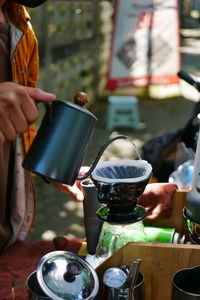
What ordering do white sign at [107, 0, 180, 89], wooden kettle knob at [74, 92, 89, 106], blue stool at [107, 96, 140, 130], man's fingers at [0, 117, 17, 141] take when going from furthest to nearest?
1. white sign at [107, 0, 180, 89]
2. blue stool at [107, 96, 140, 130]
3. wooden kettle knob at [74, 92, 89, 106]
4. man's fingers at [0, 117, 17, 141]

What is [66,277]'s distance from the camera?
49.9 inches

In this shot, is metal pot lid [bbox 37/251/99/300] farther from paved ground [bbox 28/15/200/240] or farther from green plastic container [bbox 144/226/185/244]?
paved ground [bbox 28/15/200/240]

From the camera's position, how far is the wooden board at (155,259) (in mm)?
1378

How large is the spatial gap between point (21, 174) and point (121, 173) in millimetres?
689

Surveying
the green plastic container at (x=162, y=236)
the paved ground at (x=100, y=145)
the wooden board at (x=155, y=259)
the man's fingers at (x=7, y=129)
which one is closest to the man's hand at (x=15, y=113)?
the man's fingers at (x=7, y=129)

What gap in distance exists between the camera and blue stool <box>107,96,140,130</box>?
672 cm

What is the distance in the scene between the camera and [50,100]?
4.10 feet

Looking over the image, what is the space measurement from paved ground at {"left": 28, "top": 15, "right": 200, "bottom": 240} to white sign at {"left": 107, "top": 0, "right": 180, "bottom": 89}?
0.56 metres

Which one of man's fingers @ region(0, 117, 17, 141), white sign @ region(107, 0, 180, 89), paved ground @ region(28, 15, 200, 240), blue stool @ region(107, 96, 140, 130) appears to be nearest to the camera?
man's fingers @ region(0, 117, 17, 141)

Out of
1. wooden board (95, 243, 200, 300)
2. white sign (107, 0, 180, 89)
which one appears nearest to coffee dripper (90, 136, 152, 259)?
wooden board (95, 243, 200, 300)

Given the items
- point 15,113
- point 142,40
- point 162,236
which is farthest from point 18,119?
point 142,40

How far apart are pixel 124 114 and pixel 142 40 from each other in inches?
68.0

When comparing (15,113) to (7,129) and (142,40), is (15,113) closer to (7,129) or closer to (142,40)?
(7,129)

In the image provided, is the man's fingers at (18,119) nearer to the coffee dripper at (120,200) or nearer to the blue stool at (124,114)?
the coffee dripper at (120,200)
